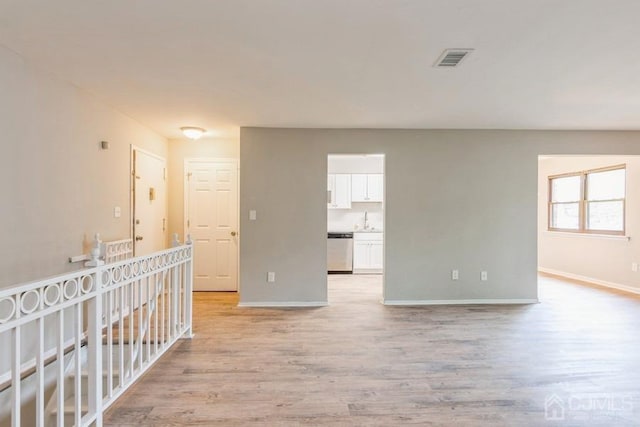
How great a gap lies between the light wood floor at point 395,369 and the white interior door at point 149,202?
1.37 meters

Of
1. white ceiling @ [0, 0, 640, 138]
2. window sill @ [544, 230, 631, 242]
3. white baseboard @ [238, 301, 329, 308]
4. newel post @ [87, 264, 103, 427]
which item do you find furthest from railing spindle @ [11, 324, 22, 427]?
window sill @ [544, 230, 631, 242]

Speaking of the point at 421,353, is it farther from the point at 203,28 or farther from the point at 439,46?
the point at 203,28

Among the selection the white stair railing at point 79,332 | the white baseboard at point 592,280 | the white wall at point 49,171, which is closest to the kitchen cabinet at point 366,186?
the white baseboard at point 592,280

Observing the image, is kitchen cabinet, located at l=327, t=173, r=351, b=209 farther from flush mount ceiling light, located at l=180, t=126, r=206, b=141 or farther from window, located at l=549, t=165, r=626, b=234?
window, located at l=549, t=165, r=626, b=234

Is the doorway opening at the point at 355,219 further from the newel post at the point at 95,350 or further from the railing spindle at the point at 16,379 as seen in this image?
the railing spindle at the point at 16,379

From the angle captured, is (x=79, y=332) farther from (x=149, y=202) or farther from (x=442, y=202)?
(x=442, y=202)

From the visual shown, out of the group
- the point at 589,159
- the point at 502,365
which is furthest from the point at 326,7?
the point at 589,159

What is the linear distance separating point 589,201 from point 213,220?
6.47 m

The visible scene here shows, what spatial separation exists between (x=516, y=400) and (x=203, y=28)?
3.15 metres

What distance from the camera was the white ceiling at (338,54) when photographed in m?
1.91

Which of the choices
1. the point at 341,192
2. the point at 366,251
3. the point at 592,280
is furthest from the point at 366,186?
the point at 592,280

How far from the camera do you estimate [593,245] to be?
5.77 metres

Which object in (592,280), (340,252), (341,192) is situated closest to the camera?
(592,280)

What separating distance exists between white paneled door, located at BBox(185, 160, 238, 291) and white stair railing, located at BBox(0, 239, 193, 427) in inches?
67.6
